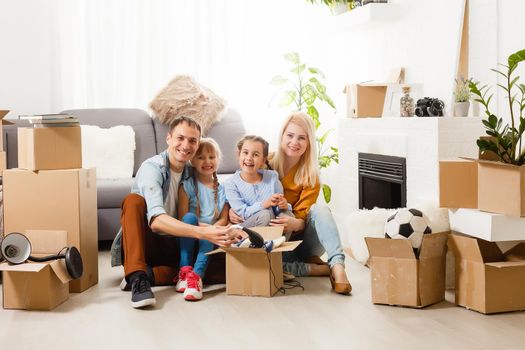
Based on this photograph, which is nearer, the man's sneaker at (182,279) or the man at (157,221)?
the man at (157,221)

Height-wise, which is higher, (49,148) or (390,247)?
(49,148)

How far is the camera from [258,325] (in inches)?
111

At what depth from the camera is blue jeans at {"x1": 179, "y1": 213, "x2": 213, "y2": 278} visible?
3.42 meters

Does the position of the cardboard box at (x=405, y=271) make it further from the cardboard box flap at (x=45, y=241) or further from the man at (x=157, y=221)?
the cardboard box flap at (x=45, y=241)

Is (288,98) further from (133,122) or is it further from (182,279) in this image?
(182,279)

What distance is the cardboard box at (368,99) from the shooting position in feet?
14.0

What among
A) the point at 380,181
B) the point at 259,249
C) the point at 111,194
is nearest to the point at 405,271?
the point at 259,249

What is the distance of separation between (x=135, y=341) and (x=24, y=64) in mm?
3371

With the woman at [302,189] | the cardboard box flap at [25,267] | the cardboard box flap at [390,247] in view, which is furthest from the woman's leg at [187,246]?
the cardboard box flap at [390,247]

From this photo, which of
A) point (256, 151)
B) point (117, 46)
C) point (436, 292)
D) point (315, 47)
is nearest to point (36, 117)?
point (256, 151)

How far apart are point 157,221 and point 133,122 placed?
192 centimetres

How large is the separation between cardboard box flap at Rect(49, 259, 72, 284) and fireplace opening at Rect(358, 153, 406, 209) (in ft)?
5.97

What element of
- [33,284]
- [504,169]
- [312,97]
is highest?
[312,97]

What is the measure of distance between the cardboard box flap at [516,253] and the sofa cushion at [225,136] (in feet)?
7.65
